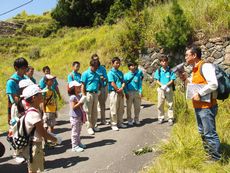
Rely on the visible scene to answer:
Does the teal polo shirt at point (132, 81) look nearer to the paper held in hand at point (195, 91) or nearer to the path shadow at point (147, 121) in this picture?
the path shadow at point (147, 121)

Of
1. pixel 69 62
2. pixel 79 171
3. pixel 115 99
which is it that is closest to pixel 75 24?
pixel 69 62

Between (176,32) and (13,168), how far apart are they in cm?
835

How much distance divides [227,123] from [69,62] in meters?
18.2

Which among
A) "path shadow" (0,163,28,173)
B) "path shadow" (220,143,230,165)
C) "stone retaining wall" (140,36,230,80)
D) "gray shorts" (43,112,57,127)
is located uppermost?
"stone retaining wall" (140,36,230,80)

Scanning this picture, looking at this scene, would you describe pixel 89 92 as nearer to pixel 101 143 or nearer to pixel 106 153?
pixel 101 143

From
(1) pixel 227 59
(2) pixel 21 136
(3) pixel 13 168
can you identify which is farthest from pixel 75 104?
(1) pixel 227 59

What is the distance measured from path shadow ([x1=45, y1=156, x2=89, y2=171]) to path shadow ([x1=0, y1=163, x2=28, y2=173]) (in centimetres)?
44

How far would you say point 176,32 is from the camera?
42.7 ft

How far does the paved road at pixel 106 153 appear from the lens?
21.6 ft

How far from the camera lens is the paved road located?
6.57 metres

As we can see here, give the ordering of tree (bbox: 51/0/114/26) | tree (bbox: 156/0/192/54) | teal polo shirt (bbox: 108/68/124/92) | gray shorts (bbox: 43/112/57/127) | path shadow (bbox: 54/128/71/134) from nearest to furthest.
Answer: gray shorts (bbox: 43/112/57/127), teal polo shirt (bbox: 108/68/124/92), path shadow (bbox: 54/128/71/134), tree (bbox: 156/0/192/54), tree (bbox: 51/0/114/26)

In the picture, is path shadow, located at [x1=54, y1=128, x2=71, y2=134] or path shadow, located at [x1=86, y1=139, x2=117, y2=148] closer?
path shadow, located at [x1=86, y1=139, x2=117, y2=148]

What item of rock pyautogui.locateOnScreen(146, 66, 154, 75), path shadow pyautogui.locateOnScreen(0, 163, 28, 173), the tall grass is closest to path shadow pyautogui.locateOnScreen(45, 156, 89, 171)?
path shadow pyautogui.locateOnScreen(0, 163, 28, 173)

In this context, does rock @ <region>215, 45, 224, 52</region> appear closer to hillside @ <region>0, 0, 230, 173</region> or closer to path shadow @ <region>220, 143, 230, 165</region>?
hillside @ <region>0, 0, 230, 173</region>
